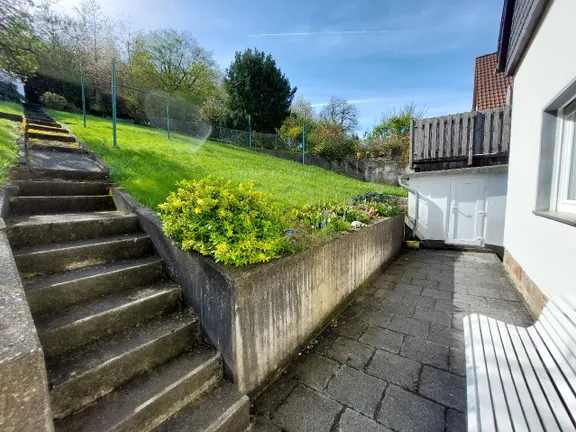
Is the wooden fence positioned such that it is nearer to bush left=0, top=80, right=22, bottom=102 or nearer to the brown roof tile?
the brown roof tile

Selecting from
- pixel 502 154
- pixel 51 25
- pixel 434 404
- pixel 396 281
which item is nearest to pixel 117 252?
pixel 434 404

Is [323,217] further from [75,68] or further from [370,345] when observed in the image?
[75,68]

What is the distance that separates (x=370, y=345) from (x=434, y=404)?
74 centimetres

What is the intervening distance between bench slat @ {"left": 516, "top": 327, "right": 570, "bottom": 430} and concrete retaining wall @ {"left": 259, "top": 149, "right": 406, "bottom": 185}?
11383mm

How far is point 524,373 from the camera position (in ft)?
5.13

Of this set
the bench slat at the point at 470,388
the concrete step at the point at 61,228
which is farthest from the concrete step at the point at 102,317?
the bench slat at the point at 470,388

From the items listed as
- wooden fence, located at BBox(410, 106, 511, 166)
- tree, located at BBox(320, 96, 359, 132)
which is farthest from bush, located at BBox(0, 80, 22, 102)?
wooden fence, located at BBox(410, 106, 511, 166)

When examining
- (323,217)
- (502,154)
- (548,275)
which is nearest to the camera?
(548,275)

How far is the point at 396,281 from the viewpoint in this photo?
14.1 ft

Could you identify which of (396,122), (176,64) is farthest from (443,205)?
(176,64)

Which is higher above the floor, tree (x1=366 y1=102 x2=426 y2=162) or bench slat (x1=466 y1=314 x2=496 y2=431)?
tree (x1=366 y1=102 x2=426 y2=162)

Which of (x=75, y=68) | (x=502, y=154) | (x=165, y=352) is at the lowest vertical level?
(x=165, y=352)

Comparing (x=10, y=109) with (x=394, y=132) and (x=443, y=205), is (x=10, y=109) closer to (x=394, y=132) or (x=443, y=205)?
(x=443, y=205)

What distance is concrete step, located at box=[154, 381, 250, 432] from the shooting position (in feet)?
5.18
